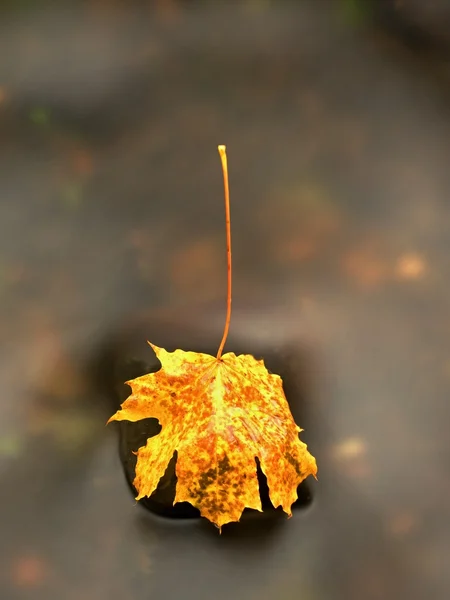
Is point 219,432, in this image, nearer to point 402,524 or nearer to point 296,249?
point 402,524

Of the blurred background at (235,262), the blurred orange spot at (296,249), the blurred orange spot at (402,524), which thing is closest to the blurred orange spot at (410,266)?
the blurred background at (235,262)

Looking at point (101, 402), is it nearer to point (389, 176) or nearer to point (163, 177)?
point (163, 177)

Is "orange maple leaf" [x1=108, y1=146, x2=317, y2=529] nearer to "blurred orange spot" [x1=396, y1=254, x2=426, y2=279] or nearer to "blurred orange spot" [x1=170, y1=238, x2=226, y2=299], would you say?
"blurred orange spot" [x1=170, y1=238, x2=226, y2=299]

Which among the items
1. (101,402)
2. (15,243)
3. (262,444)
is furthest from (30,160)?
(262,444)

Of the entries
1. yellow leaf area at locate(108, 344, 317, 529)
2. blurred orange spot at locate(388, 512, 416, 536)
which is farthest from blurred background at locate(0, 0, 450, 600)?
yellow leaf area at locate(108, 344, 317, 529)

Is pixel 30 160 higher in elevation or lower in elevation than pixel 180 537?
higher

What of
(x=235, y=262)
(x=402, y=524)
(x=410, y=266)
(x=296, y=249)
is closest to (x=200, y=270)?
(x=235, y=262)
